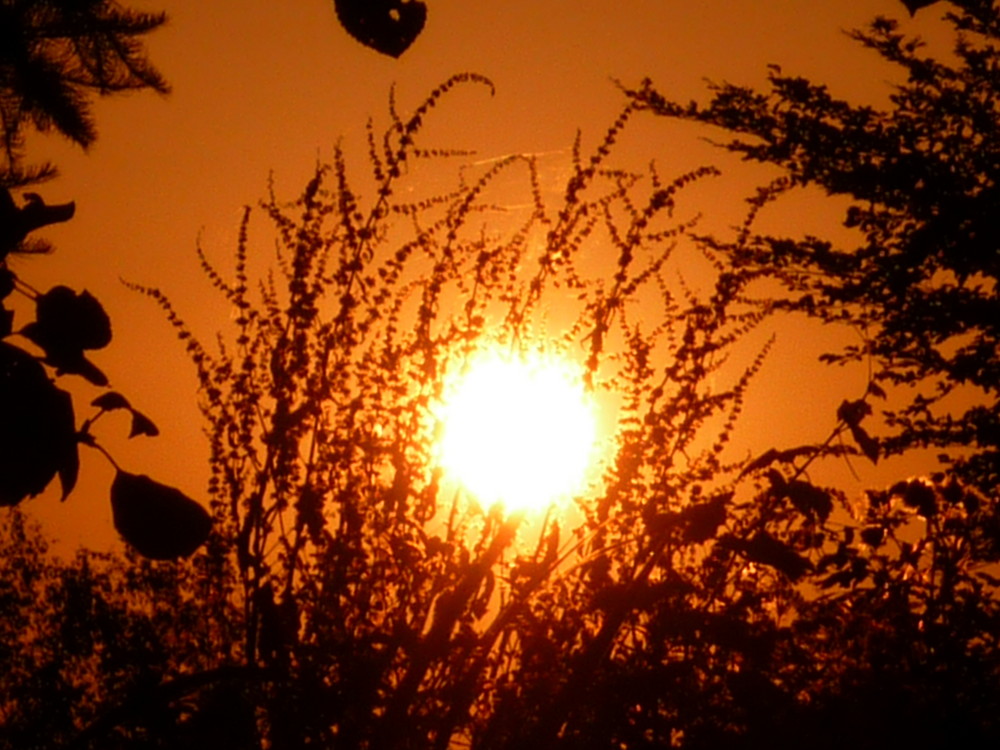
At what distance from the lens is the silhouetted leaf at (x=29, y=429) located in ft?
3.15

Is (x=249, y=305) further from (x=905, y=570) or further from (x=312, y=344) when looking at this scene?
(x=905, y=570)

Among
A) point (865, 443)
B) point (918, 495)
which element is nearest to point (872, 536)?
point (918, 495)

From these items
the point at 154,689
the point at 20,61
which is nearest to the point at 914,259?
the point at 20,61

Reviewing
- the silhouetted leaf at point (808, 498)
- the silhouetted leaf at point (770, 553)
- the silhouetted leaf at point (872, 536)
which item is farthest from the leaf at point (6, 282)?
the silhouetted leaf at point (872, 536)

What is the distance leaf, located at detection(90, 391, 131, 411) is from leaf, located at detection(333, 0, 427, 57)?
0.50 meters

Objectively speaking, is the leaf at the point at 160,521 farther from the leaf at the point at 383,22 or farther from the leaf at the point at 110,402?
the leaf at the point at 383,22

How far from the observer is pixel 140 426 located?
106 centimetres

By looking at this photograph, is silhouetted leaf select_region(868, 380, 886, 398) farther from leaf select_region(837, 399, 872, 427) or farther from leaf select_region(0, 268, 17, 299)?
leaf select_region(0, 268, 17, 299)

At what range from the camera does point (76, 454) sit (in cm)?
99

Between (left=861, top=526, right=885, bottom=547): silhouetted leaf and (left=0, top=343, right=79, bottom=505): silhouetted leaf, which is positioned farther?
(left=861, top=526, right=885, bottom=547): silhouetted leaf

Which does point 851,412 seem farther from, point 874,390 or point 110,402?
point 110,402

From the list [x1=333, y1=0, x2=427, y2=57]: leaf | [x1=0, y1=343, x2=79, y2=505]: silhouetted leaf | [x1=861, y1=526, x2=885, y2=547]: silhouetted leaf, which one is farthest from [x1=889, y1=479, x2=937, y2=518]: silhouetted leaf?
[x1=0, y1=343, x2=79, y2=505]: silhouetted leaf

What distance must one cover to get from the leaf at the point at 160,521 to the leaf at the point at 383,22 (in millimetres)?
566

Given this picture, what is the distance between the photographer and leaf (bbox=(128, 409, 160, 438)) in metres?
1.06
